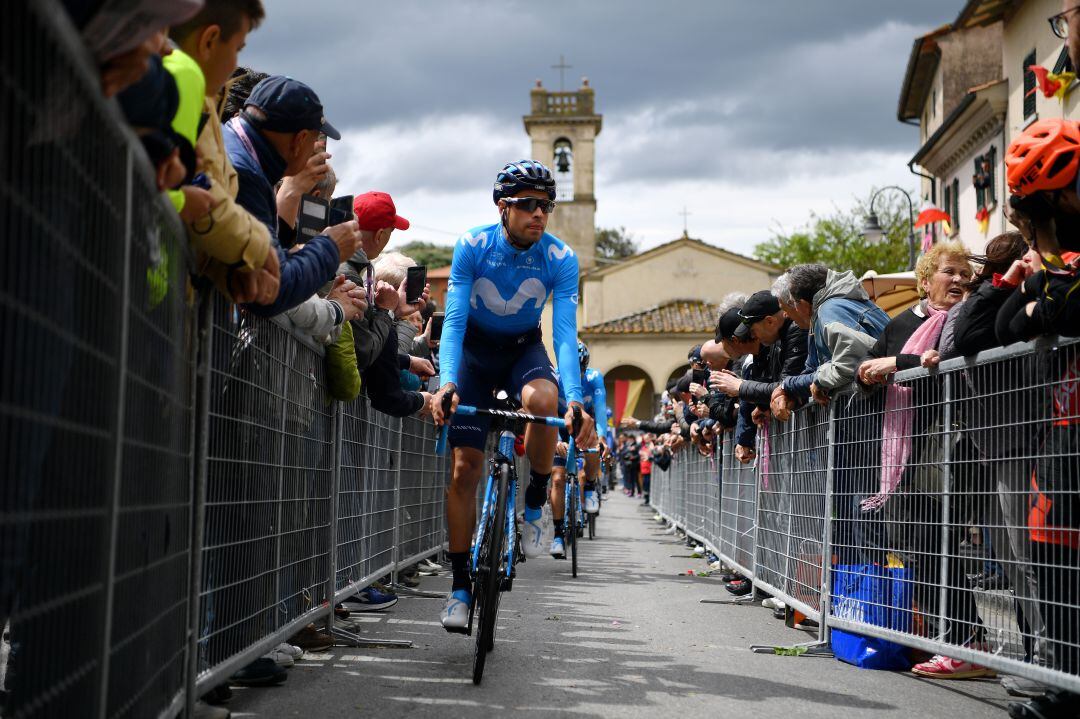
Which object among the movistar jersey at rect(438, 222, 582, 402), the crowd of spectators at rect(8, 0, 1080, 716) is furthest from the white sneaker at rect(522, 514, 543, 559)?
the movistar jersey at rect(438, 222, 582, 402)

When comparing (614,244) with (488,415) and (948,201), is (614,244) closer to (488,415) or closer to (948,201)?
(948,201)

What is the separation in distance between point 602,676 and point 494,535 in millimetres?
819

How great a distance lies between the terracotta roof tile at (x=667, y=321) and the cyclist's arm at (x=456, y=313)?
2433 inches

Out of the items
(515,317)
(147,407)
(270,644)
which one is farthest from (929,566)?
(147,407)

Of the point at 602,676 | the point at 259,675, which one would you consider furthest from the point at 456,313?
the point at 259,675

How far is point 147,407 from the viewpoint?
124 inches

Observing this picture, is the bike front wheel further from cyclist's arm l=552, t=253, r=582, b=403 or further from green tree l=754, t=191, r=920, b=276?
green tree l=754, t=191, r=920, b=276

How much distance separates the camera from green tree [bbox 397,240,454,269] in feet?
353

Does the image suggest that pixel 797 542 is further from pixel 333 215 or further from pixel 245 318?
pixel 245 318

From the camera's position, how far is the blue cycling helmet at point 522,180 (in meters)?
6.45

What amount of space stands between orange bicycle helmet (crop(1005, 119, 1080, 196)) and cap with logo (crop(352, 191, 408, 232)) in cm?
372

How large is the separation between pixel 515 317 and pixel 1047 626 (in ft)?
10.3

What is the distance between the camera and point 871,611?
609cm

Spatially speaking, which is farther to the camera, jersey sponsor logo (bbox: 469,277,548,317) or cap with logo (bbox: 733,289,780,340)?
cap with logo (bbox: 733,289,780,340)
